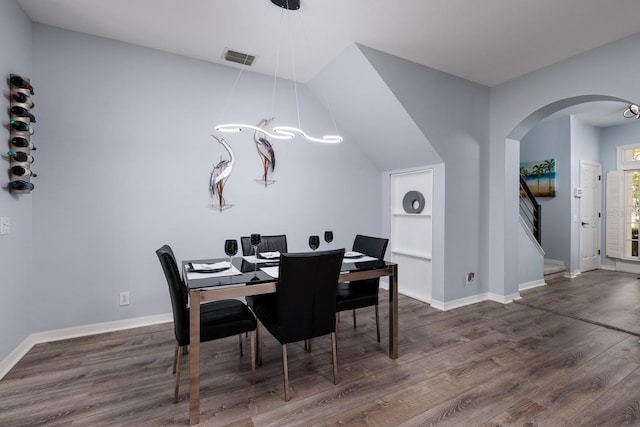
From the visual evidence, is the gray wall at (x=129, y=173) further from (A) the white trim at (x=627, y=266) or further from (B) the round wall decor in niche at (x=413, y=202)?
(A) the white trim at (x=627, y=266)

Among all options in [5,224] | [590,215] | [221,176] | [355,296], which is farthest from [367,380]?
[590,215]

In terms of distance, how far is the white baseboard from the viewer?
2.30 meters

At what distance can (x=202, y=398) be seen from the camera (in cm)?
195

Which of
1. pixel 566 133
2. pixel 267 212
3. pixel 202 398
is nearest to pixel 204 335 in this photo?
pixel 202 398

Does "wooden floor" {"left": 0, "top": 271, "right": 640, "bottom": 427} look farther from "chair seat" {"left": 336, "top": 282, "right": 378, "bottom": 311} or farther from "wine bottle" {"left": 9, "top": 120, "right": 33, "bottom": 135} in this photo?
"wine bottle" {"left": 9, "top": 120, "right": 33, "bottom": 135}

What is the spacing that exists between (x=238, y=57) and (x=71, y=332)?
10.6ft

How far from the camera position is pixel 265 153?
3.66 metres

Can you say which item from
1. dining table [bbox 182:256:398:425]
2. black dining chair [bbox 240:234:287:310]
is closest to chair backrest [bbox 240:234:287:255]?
black dining chair [bbox 240:234:287:310]

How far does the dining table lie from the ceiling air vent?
7.26ft

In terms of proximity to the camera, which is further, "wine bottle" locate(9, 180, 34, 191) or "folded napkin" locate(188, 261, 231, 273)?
"wine bottle" locate(9, 180, 34, 191)

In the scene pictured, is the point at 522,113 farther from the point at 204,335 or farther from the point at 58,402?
the point at 58,402

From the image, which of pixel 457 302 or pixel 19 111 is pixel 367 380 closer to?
pixel 457 302

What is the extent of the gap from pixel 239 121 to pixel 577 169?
6051 mm

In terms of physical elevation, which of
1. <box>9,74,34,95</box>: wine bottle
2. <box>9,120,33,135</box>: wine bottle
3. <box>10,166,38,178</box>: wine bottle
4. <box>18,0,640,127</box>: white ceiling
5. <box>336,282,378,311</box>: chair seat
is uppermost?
<box>18,0,640,127</box>: white ceiling
